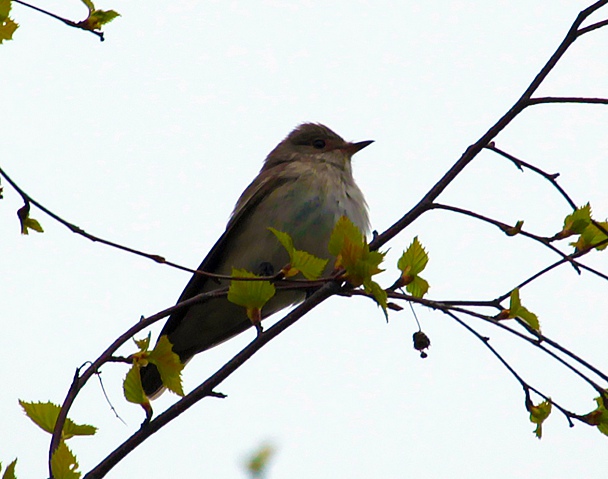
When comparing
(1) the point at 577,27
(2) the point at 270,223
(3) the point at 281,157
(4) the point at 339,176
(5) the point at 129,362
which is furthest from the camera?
(3) the point at 281,157

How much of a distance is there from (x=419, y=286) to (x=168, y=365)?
0.93 m

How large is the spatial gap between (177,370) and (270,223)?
3.55m

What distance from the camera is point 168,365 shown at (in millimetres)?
2949

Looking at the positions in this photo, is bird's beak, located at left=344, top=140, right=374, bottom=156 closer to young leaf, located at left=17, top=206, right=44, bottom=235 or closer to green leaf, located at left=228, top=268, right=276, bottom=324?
green leaf, located at left=228, top=268, right=276, bottom=324

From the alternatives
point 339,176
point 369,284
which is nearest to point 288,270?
point 369,284

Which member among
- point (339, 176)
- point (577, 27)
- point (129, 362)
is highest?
point (339, 176)

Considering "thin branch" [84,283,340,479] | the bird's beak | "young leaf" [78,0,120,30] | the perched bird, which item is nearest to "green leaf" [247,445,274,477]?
"thin branch" [84,283,340,479]

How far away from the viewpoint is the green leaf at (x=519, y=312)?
122 inches

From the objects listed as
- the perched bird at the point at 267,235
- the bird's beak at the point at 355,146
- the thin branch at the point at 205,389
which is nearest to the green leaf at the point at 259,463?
the thin branch at the point at 205,389

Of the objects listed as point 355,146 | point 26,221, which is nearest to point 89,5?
point 26,221

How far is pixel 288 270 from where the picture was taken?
112 inches

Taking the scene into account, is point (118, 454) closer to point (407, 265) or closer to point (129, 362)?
point (129, 362)

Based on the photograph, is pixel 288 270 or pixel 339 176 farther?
pixel 339 176

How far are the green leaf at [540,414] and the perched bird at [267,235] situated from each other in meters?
3.05
